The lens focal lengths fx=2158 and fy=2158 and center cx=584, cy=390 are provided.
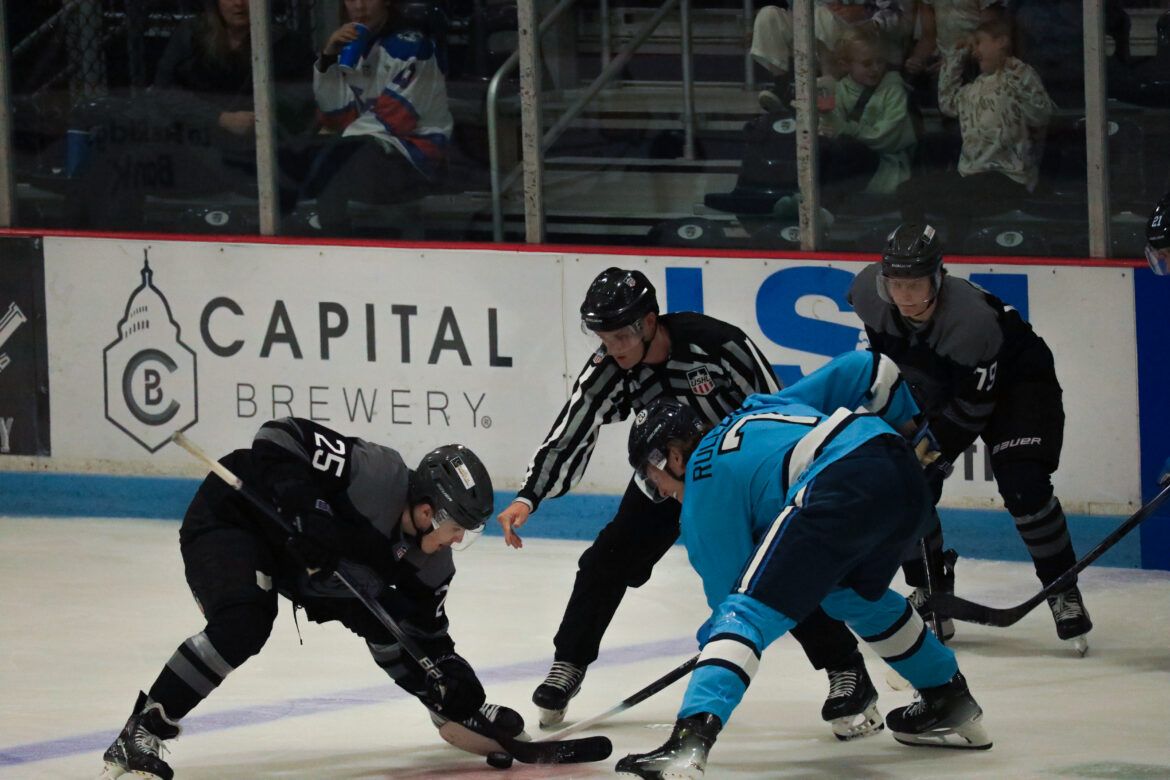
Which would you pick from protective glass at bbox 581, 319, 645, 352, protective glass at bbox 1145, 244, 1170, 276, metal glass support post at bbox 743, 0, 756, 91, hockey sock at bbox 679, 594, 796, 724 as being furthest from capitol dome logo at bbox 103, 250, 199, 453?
hockey sock at bbox 679, 594, 796, 724

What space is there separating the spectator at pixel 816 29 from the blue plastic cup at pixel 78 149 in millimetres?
2461

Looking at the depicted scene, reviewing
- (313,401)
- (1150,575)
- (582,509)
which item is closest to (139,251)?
(313,401)

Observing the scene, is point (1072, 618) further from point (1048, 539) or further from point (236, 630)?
point (236, 630)

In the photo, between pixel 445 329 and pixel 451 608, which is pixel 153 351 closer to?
pixel 445 329

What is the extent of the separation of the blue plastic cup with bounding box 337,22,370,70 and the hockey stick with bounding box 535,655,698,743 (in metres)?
2.98

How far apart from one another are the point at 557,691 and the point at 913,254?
4.26 ft

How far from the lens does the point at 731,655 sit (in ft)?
12.0

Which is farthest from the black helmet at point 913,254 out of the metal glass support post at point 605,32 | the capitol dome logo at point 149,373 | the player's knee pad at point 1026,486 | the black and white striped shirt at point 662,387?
the capitol dome logo at point 149,373

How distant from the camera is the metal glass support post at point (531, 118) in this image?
6773 mm

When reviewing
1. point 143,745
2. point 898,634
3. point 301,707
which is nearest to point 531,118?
point 301,707

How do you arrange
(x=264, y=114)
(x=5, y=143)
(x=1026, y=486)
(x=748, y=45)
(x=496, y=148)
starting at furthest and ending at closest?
(x=5, y=143), (x=264, y=114), (x=496, y=148), (x=748, y=45), (x=1026, y=486)

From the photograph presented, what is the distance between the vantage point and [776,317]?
638 centimetres

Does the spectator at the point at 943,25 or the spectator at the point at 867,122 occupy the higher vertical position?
the spectator at the point at 943,25

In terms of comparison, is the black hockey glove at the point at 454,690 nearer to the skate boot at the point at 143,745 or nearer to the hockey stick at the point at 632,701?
the hockey stick at the point at 632,701
